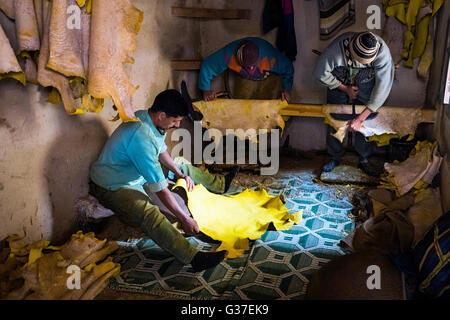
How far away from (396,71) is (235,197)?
9.87 ft

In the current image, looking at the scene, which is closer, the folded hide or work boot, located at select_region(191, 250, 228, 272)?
the folded hide

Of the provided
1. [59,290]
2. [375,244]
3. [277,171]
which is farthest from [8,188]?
[277,171]

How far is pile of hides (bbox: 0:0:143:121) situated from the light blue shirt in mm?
504

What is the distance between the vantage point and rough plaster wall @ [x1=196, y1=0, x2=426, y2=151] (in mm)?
5395

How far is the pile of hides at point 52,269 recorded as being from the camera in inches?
99.6

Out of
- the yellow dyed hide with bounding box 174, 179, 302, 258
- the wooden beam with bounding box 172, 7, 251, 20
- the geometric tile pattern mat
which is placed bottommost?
the geometric tile pattern mat

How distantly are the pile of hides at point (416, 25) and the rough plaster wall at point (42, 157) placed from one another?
3.18 meters

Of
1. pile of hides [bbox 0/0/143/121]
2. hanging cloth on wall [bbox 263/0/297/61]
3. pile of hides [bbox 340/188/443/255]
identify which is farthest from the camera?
hanging cloth on wall [bbox 263/0/297/61]

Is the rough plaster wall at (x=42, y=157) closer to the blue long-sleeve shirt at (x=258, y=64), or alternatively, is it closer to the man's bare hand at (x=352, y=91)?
the blue long-sleeve shirt at (x=258, y=64)

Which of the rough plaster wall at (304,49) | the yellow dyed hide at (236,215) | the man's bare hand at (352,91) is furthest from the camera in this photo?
the rough plaster wall at (304,49)

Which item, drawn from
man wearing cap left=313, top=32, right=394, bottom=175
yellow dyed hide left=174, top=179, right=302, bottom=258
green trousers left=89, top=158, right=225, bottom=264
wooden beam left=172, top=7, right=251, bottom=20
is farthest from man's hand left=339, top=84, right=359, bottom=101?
green trousers left=89, top=158, right=225, bottom=264

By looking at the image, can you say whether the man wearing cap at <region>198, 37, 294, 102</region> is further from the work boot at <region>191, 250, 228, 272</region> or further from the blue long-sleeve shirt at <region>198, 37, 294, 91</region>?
the work boot at <region>191, 250, 228, 272</region>

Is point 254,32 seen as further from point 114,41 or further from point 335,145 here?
point 114,41

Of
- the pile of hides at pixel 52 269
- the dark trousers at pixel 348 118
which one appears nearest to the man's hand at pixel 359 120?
the dark trousers at pixel 348 118
